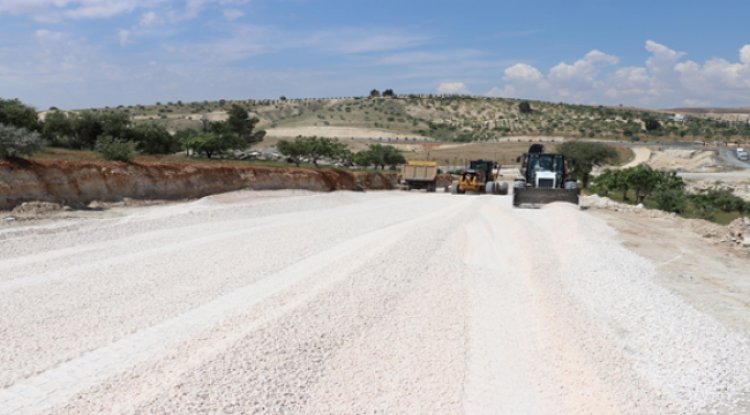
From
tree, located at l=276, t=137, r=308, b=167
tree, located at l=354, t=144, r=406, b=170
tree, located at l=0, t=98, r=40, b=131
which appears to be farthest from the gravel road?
tree, located at l=354, t=144, r=406, b=170

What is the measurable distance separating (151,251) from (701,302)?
9892 millimetres

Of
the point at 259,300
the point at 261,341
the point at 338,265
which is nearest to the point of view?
the point at 261,341

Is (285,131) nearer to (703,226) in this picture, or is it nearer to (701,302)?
(703,226)

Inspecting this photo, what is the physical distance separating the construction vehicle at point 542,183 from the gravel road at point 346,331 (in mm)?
12700

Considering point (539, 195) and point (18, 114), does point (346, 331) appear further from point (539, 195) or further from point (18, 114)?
point (18, 114)

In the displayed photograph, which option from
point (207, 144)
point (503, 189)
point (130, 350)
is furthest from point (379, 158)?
point (130, 350)

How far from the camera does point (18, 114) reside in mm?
29938

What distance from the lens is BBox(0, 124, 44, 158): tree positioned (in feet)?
60.5

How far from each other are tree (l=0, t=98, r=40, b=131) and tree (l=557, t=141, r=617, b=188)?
4484 cm

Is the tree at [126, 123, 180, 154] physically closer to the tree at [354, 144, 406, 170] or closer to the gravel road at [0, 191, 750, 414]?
the tree at [354, 144, 406, 170]

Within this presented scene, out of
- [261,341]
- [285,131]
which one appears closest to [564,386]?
[261,341]

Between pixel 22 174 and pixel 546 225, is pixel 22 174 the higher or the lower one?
the higher one

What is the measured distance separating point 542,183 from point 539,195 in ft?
6.28

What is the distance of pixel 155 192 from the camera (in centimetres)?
2348
